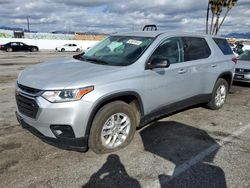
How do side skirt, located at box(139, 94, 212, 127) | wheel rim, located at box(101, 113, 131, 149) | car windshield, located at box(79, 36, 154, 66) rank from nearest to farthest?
wheel rim, located at box(101, 113, 131, 149)
car windshield, located at box(79, 36, 154, 66)
side skirt, located at box(139, 94, 212, 127)

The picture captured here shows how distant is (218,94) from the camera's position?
6.30m

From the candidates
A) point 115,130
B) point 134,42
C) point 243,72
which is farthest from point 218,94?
point 243,72

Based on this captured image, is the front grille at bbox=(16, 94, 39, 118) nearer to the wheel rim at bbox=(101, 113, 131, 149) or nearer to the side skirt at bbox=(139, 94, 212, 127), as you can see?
the wheel rim at bbox=(101, 113, 131, 149)

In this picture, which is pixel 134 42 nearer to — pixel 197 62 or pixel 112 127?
pixel 197 62

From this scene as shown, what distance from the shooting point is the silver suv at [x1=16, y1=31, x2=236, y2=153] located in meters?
3.40

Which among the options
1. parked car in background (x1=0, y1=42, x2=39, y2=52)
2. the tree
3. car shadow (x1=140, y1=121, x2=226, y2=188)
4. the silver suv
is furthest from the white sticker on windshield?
parked car in background (x1=0, y1=42, x2=39, y2=52)

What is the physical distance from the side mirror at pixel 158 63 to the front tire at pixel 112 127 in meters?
0.73

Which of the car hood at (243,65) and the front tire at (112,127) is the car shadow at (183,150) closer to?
the front tire at (112,127)

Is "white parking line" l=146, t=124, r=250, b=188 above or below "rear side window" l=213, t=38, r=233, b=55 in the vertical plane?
below

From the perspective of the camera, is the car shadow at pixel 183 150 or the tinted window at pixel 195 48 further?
the tinted window at pixel 195 48

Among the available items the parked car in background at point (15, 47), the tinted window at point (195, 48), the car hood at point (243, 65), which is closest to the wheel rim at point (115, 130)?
the tinted window at point (195, 48)

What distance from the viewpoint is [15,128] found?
4.84 meters

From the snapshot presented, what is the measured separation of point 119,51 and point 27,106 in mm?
1825

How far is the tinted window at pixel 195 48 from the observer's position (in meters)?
5.08
